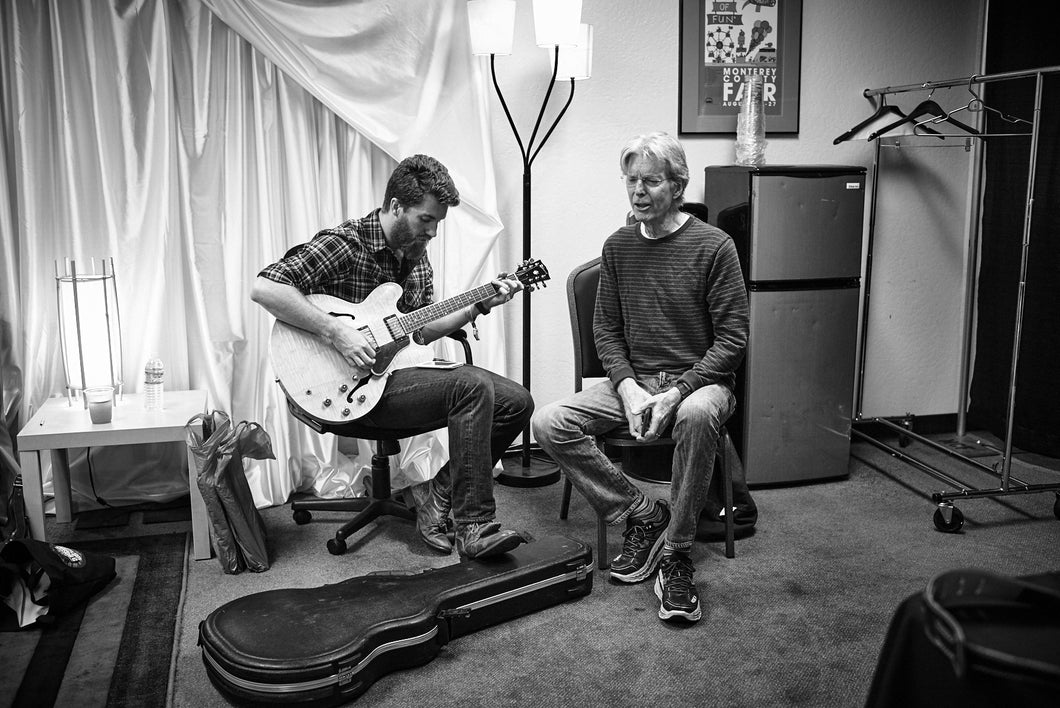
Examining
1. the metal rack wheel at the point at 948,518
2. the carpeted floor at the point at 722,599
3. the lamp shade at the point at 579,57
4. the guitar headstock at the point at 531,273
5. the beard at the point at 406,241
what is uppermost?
the lamp shade at the point at 579,57

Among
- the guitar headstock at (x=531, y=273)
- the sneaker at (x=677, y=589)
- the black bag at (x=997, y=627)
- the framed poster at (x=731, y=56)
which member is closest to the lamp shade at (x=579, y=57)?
the framed poster at (x=731, y=56)

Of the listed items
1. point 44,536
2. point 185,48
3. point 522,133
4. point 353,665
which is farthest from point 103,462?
point 522,133

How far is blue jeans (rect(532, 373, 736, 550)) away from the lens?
8.42ft

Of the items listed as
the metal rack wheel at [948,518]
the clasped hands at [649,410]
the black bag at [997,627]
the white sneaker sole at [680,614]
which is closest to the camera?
the black bag at [997,627]

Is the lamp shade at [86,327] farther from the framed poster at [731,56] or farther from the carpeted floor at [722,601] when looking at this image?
the framed poster at [731,56]

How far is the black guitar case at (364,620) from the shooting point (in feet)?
6.58

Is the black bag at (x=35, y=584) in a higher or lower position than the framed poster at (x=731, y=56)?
lower

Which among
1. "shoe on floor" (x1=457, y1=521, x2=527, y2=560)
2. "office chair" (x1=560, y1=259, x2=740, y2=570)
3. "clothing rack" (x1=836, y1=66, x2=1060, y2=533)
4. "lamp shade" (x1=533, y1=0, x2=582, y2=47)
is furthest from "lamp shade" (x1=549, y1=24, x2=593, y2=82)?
"shoe on floor" (x1=457, y1=521, x2=527, y2=560)

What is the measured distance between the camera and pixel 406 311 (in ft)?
9.13

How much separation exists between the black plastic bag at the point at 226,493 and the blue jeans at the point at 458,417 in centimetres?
33

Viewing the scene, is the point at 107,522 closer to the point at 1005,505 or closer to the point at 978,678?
the point at 978,678

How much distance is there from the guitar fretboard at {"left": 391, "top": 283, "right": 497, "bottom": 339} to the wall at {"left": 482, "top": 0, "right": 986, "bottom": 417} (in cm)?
83

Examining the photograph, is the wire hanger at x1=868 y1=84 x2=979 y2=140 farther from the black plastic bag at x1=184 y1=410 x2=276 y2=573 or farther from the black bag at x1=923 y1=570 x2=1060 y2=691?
the black bag at x1=923 y1=570 x2=1060 y2=691

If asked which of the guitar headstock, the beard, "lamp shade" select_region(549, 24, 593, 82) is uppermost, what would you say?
"lamp shade" select_region(549, 24, 593, 82)
